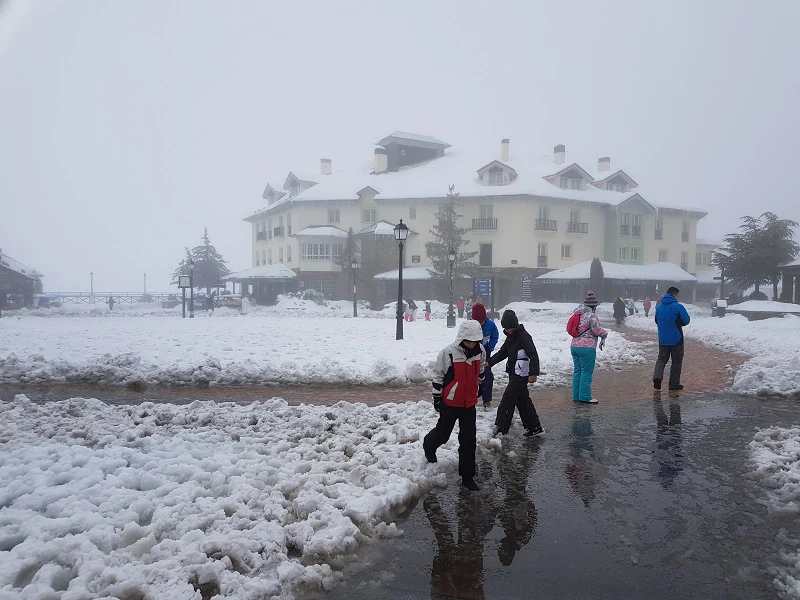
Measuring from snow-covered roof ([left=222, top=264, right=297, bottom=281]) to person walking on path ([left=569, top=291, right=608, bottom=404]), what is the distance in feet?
145

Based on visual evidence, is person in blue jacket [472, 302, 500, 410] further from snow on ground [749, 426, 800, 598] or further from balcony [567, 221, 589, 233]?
balcony [567, 221, 589, 233]

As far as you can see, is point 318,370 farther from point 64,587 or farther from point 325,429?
point 64,587

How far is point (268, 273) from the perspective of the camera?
170ft

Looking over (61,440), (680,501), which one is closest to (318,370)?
(61,440)

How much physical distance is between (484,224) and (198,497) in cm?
4578

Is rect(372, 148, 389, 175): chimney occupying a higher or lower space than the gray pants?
higher

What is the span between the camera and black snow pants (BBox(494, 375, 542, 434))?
22.7ft

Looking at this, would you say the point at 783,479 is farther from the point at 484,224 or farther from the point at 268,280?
the point at 268,280

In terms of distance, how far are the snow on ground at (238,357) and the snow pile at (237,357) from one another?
2 cm

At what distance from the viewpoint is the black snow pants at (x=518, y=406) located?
273 inches

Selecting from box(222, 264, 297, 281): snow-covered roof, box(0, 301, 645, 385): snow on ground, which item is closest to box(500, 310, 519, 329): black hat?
box(0, 301, 645, 385): snow on ground

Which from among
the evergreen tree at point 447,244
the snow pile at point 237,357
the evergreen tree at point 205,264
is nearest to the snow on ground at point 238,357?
the snow pile at point 237,357

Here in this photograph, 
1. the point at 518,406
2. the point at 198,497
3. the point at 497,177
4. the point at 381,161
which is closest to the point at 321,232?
the point at 381,161

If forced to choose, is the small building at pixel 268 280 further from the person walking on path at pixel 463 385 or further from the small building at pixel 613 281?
the person walking on path at pixel 463 385
